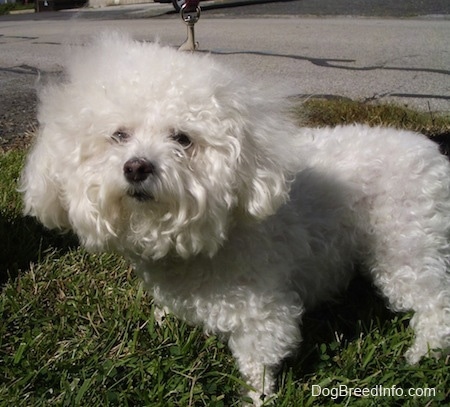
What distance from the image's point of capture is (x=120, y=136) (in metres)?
1.96

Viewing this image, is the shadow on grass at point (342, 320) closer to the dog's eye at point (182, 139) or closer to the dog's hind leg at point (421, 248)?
the dog's hind leg at point (421, 248)

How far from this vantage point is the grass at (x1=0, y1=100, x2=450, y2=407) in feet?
6.95

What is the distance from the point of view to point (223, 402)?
2176mm

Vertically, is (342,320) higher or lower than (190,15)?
lower

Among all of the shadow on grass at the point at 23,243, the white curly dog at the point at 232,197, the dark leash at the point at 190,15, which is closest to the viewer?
the white curly dog at the point at 232,197

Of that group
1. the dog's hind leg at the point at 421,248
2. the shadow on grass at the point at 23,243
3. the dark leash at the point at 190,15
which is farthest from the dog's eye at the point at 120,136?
the dark leash at the point at 190,15

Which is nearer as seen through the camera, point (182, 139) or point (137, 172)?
point (137, 172)

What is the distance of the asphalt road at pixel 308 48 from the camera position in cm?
510

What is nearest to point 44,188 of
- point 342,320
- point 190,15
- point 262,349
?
point 262,349

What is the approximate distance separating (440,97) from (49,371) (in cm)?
420

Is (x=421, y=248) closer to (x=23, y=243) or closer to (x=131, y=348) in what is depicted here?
(x=131, y=348)

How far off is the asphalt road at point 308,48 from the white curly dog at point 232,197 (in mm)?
371

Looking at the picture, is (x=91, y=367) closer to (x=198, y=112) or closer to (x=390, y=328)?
(x=198, y=112)

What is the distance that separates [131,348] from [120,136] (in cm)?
92
